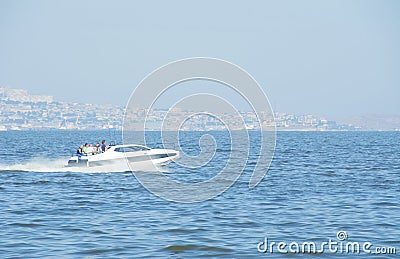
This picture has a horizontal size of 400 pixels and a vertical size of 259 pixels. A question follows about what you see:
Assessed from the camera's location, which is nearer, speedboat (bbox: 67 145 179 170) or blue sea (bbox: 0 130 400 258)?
blue sea (bbox: 0 130 400 258)

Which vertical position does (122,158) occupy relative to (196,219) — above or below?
above

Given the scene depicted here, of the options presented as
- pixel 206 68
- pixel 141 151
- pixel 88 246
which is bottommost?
pixel 88 246

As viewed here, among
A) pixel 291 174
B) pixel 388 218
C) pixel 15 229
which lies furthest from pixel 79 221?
pixel 291 174

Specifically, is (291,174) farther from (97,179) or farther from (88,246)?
(88,246)

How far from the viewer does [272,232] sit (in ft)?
63.4

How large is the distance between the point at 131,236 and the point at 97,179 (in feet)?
56.3

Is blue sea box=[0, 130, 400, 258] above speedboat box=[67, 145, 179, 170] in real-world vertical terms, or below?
below

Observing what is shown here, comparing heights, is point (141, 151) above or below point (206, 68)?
below

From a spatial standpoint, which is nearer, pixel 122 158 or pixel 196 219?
pixel 196 219

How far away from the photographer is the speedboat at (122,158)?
40094 millimetres

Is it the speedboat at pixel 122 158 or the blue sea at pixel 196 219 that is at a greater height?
the speedboat at pixel 122 158

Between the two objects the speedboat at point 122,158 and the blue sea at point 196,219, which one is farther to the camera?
the speedboat at point 122,158

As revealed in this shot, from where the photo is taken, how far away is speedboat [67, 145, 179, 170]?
4009 cm

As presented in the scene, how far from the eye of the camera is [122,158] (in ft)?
133
